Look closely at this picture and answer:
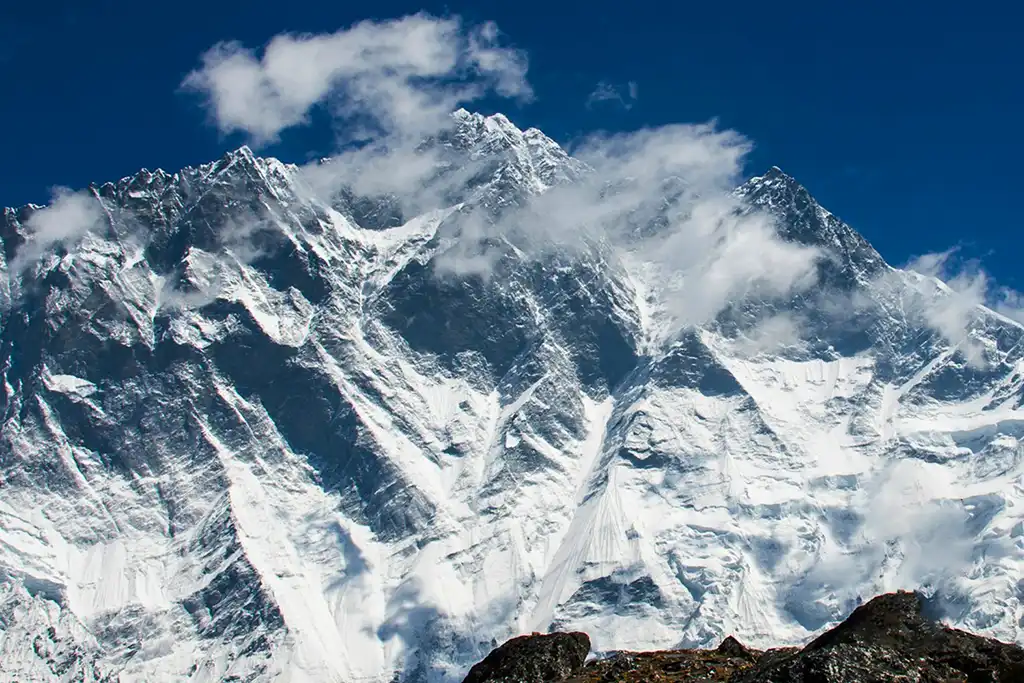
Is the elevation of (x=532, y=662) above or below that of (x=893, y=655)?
above

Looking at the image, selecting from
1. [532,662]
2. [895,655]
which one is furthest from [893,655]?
[532,662]

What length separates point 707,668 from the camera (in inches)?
1770

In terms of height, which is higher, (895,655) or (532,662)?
(532,662)

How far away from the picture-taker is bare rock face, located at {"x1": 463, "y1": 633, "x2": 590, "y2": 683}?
44338 mm

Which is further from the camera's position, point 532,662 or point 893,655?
point 532,662

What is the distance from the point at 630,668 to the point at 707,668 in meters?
2.35

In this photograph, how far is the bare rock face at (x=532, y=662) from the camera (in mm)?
44338

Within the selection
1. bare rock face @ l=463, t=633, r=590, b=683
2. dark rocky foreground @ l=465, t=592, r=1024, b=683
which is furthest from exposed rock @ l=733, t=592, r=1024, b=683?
bare rock face @ l=463, t=633, r=590, b=683

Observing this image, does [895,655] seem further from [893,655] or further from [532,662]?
[532,662]

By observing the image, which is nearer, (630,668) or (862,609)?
(862,609)

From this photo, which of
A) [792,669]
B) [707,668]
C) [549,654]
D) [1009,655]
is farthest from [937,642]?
[549,654]

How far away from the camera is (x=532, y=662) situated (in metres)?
45.0

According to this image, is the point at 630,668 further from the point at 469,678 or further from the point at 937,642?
the point at 937,642

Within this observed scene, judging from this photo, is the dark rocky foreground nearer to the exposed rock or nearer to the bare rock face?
the exposed rock
